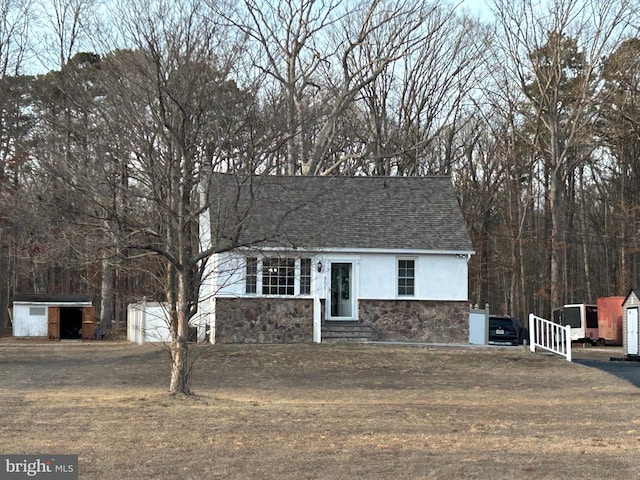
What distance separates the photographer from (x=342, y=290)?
2611cm

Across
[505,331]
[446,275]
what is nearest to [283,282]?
[446,275]

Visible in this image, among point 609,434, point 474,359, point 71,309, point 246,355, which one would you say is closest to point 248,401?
point 609,434

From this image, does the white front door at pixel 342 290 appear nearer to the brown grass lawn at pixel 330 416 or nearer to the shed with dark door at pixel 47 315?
the brown grass lawn at pixel 330 416

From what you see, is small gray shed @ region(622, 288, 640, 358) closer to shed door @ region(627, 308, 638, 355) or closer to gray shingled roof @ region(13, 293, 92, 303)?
shed door @ region(627, 308, 638, 355)

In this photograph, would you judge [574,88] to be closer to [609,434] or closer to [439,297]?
[439,297]

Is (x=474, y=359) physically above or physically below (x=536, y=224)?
below

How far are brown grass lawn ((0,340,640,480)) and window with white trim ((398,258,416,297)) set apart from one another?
357 cm

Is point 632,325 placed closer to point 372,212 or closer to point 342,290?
point 372,212

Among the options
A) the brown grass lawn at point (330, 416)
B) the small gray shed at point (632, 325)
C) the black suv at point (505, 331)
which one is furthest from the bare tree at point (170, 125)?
the black suv at point (505, 331)

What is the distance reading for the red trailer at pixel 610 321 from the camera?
1355 inches

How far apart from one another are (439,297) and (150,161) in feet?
49.0

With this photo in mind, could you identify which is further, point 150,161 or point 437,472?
point 150,161

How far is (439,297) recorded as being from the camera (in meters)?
25.9

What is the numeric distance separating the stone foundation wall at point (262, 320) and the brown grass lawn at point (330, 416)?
250 cm
